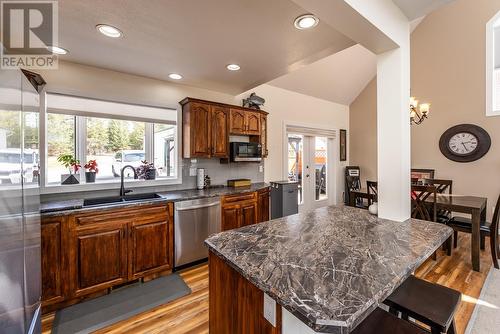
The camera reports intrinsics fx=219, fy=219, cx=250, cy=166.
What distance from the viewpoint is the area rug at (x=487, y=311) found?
5.82ft

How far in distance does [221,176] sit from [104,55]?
224 centimetres

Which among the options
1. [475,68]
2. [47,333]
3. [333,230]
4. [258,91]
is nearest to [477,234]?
[333,230]

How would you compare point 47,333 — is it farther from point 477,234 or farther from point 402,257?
point 477,234

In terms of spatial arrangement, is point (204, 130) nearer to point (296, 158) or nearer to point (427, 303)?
point (296, 158)

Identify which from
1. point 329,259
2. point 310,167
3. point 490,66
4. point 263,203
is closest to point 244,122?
point 263,203

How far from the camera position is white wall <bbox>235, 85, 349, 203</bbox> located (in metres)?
4.34

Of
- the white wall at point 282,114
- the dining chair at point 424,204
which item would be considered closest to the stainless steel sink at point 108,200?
the white wall at point 282,114

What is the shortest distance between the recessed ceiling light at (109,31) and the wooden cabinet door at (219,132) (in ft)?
4.98

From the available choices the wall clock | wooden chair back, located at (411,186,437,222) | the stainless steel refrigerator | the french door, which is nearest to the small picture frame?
the french door

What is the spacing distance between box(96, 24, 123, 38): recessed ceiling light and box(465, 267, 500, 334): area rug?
3835 millimetres

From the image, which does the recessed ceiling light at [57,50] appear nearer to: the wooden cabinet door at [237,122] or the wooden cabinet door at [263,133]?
the wooden cabinet door at [237,122]

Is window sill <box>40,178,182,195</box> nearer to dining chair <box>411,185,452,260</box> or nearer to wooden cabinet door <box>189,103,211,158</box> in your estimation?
wooden cabinet door <box>189,103,211,158</box>

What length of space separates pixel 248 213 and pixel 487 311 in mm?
2646

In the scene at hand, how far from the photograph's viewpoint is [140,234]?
8.01 feet
